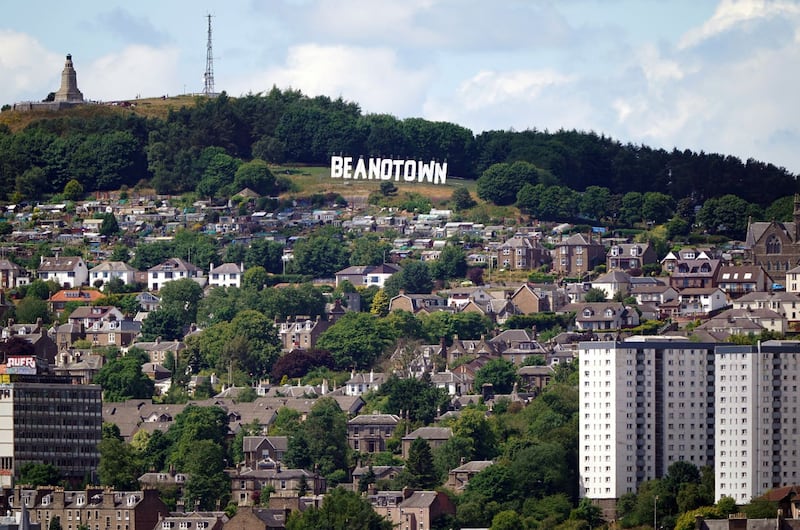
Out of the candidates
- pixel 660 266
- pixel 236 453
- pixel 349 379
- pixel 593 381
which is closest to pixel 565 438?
pixel 593 381

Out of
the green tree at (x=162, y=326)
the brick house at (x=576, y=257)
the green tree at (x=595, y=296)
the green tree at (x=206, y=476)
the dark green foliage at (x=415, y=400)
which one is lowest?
the green tree at (x=206, y=476)

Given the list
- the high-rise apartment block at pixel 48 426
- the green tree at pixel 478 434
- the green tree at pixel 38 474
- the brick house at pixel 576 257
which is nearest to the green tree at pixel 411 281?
the brick house at pixel 576 257

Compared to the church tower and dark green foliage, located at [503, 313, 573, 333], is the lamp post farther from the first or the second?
the church tower

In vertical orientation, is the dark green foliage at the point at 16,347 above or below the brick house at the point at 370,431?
above

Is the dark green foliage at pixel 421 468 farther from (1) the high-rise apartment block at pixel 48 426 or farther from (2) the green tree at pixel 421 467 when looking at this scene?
(1) the high-rise apartment block at pixel 48 426

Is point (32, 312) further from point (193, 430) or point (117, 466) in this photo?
A: point (117, 466)

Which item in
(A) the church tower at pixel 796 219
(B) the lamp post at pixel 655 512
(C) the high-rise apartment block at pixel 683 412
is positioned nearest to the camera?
(B) the lamp post at pixel 655 512
